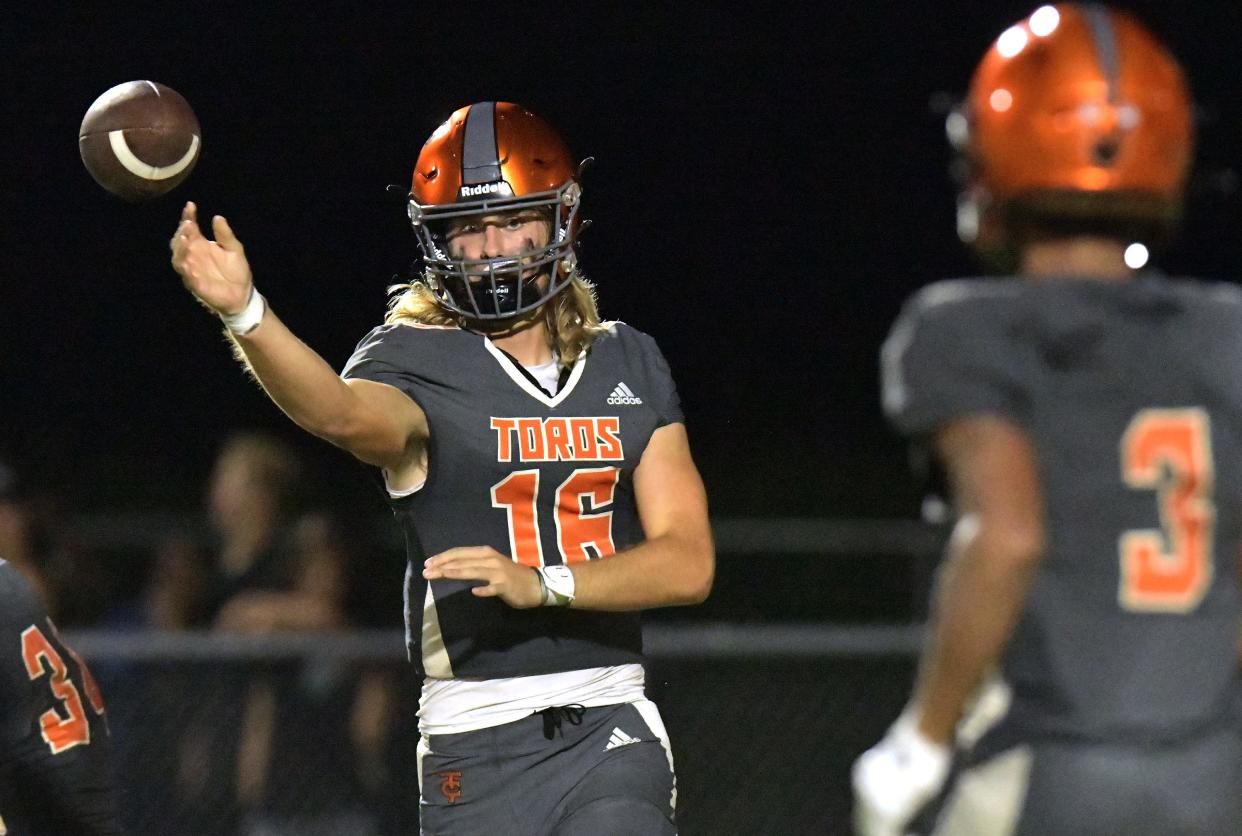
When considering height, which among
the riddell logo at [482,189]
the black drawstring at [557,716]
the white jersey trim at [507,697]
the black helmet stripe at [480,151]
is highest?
the black helmet stripe at [480,151]

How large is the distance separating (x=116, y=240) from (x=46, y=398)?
145 centimetres

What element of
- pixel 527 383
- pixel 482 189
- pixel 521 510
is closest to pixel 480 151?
pixel 482 189

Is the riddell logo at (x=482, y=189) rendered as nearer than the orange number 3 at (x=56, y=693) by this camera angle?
No

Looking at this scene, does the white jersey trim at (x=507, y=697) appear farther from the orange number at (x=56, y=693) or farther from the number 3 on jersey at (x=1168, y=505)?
the number 3 on jersey at (x=1168, y=505)

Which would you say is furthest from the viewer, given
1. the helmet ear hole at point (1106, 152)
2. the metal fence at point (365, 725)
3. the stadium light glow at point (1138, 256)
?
the metal fence at point (365, 725)

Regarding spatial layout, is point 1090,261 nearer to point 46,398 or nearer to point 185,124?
point 185,124

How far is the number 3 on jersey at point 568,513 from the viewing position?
332 centimetres

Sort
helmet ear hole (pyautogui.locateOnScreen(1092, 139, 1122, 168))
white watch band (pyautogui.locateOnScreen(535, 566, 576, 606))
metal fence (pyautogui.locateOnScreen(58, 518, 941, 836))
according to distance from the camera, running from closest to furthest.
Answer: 1. helmet ear hole (pyautogui.locateOnScreen(1092, 139, 1122, 168))
2. white watch band (pyautogui.locateOnScreen(535, 566, 576, 606))
3. metal fence (pyautogui.locateOnScreen(58, 518, 941, 836))

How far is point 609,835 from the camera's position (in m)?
3.13

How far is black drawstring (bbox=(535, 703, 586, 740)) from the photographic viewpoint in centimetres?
325

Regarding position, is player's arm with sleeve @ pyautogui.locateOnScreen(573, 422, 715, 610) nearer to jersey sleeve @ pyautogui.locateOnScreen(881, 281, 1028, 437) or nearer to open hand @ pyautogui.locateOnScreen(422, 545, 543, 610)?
open hand @ pyautogui.locateOnScreen(422, 545, 543, 610)

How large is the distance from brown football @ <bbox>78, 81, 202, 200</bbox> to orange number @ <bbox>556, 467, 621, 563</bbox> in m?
0.99

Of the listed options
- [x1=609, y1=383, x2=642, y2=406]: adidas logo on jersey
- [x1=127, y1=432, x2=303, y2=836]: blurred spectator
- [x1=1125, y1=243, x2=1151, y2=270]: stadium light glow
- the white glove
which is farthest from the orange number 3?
[x1=1125, y1=243, x2=1151, y2=270]: stadium light glow

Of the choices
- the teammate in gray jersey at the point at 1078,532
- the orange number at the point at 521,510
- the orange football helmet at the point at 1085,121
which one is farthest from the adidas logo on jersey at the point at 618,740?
the orange football helmet at the point at 1085,121
